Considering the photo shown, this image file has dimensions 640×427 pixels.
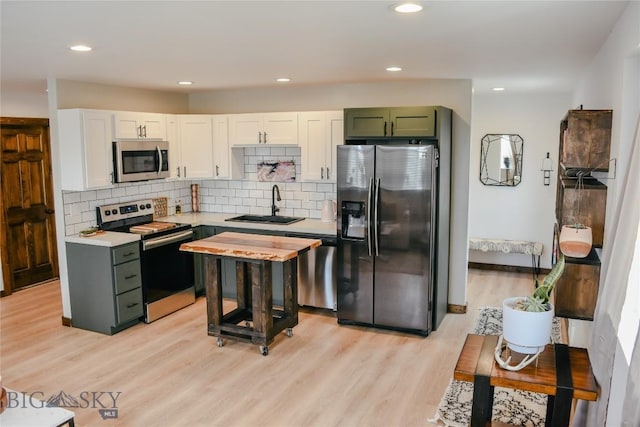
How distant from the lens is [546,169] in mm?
6867

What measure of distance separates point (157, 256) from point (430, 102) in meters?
3.23

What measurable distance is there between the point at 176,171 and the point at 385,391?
11.4 feet

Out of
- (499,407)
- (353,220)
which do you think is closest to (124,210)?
(353,220)

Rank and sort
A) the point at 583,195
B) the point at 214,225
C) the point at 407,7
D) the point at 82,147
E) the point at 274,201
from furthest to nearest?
the point at 274,201
the point at 214,225
the point at 82,147
the point at 583,195
the point at 407,7

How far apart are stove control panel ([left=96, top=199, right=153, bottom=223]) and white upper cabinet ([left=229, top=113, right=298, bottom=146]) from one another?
1.21m

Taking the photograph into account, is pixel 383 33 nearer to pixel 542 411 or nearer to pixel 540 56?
pixel 540 56

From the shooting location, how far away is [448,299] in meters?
5.57

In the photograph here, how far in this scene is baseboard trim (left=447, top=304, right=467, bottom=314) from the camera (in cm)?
555

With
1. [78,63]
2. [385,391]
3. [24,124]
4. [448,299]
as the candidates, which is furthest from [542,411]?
[24,124]

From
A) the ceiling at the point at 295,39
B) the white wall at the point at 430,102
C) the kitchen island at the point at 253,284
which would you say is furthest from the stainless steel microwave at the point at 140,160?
the white wall at the point at 430,102

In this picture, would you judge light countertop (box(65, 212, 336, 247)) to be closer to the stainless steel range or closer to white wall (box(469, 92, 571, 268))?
the stainless steel range

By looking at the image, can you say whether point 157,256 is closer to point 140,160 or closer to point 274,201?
point 140,160

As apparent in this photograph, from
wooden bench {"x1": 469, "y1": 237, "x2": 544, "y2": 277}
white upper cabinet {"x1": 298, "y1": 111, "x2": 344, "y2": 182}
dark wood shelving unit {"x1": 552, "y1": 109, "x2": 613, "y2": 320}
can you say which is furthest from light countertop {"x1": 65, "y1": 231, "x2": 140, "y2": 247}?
wooden bench {"x1": 469, "y1": 237, "x2": 544, "y2": 277}

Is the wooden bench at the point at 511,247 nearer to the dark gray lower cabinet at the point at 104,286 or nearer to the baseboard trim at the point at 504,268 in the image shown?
the baseboard trim at the point at 504,268
